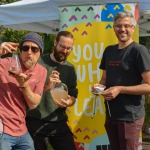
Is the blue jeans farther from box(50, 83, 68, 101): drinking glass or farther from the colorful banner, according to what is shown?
the colorful banner

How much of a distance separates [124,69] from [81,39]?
1147mm

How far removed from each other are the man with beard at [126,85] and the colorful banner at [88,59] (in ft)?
2.93

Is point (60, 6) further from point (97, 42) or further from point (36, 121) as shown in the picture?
point (36, 121)

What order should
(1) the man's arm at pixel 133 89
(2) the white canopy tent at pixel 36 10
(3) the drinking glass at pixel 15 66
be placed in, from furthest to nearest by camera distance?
(2) the white canopy tent at pixel 36 10, (1) the man's arm at pixel 133 89, (3) the drinking glass at pixel 15 66

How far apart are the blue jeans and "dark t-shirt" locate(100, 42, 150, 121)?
2.39 feet

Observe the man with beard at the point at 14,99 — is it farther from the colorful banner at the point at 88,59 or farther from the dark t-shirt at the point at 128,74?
the colorful banner at the point at 88,59

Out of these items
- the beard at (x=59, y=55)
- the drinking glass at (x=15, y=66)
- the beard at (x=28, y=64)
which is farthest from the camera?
the beard at (x=59, y=55)

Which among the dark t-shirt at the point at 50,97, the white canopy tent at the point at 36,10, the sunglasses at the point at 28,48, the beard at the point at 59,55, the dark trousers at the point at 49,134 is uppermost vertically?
the white canopy tent at the point at 36,10

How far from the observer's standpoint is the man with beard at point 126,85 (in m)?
2.62

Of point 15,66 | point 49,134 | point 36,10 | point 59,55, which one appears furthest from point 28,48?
point 36,10

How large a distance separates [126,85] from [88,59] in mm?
1077

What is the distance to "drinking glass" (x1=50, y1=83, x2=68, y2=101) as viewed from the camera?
2709 mm

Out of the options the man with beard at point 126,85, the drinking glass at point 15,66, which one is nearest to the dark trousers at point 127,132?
the man with beard at point 126,85

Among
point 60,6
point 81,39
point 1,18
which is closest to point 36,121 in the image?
point 81,39
